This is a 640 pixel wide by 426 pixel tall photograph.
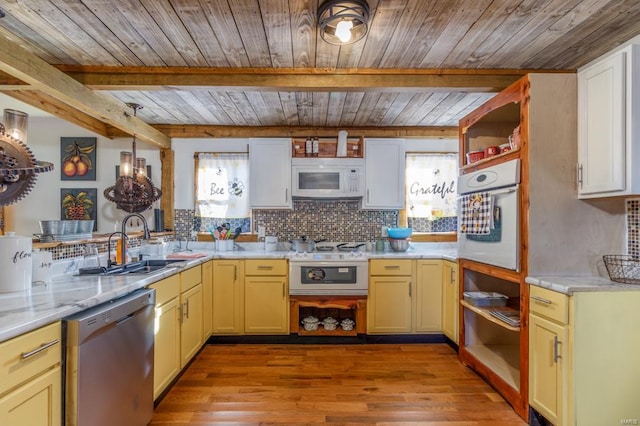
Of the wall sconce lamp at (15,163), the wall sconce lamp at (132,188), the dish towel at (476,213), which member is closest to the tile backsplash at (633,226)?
the dish towel at (476,213)

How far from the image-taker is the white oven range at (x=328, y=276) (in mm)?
3146

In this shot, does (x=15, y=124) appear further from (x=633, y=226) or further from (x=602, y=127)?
(x=633, y=226)

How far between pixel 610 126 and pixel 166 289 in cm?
281

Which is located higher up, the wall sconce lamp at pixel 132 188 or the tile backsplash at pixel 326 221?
the wall sconce lamp at pixel 132 188

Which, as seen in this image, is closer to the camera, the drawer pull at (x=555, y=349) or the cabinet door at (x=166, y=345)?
the drawer pull at (x=555, y=349)

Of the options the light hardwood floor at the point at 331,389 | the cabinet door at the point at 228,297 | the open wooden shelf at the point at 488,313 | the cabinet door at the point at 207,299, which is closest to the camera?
the light hardwood floor at the point at 331,389

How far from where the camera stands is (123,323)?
159 cm

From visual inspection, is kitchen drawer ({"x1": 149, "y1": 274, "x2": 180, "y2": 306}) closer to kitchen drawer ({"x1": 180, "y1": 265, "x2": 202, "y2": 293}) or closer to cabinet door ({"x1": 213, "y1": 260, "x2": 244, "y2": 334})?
kitchen drawer ({"x1": 180, "y1": 265, "x2": 202, "y2": 293})

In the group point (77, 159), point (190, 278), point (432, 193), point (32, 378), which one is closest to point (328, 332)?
point (190, 278)

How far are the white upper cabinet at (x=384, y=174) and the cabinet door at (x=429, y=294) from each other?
0.73 metres

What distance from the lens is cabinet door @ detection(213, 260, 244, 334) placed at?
3141 millimetres

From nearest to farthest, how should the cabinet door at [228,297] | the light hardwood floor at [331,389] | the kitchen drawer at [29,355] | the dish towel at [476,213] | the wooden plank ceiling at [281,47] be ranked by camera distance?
the kitchen drawer at [29,355], the wooden plank ceiling at [281,47], the light hardwood floor at [331,389], the dish towel at [476,213], the cabinet door at [228,297]

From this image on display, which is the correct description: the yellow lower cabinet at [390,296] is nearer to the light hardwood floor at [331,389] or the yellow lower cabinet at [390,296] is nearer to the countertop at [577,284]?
the light hardwood floor at [331,389]

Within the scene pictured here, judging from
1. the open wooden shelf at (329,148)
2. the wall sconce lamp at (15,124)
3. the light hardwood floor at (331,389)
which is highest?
the open wooden shelf at (329,148)
